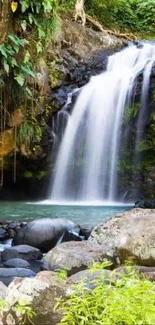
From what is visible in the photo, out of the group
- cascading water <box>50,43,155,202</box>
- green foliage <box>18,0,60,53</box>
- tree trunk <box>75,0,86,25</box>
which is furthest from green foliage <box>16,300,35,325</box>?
tree trunk <box>75,0,86,25</box>

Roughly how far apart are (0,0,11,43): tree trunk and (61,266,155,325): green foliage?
6.50m

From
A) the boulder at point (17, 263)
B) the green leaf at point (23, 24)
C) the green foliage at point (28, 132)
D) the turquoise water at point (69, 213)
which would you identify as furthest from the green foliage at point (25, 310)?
the green foliage at point (28, 132)

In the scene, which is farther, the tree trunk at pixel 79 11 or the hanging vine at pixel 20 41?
the tree trunk at pixel 79 11

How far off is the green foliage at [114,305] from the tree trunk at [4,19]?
6.50 m

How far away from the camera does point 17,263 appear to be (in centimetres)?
533

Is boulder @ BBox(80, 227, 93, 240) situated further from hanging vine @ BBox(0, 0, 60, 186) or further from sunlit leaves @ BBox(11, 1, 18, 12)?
sunlit leaves @ BBox(11, 1, 18, 12)

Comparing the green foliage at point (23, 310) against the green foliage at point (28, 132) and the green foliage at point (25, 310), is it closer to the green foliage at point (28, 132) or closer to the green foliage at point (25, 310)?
the green foliage at point (25, 310)

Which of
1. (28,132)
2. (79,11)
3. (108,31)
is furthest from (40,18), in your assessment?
(108,31)

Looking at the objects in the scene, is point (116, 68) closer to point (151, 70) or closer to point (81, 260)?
point (151, 70)

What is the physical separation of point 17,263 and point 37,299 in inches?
120

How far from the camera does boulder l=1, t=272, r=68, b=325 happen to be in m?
2.23

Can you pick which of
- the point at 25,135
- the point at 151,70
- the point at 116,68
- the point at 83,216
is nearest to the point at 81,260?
the point at 83,216

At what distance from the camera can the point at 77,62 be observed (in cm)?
1395

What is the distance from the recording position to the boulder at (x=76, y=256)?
15.8 feet
